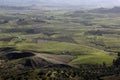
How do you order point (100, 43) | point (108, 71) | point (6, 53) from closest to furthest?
1. point (108, 71)
2. point (6, 53)
3. point (100, 43)

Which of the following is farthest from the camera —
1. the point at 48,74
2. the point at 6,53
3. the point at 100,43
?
the point at 100,43

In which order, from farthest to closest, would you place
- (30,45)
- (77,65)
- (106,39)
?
(106,39) < (30,45) < (77,65)

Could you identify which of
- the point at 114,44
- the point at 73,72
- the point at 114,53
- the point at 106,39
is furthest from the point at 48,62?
the point at 106,39

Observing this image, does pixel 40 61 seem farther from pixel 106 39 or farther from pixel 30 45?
pixel 106 39

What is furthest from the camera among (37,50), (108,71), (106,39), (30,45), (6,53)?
(106,39)

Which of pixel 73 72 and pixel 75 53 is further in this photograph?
pixel 75 53

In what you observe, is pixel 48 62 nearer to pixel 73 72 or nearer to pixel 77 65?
pixel 77 65

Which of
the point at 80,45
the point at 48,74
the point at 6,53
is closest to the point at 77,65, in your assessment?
the point at 48,74

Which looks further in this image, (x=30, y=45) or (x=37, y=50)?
(x=30, y=45)

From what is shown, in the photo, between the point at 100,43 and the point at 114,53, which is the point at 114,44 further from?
the point at 114,53
